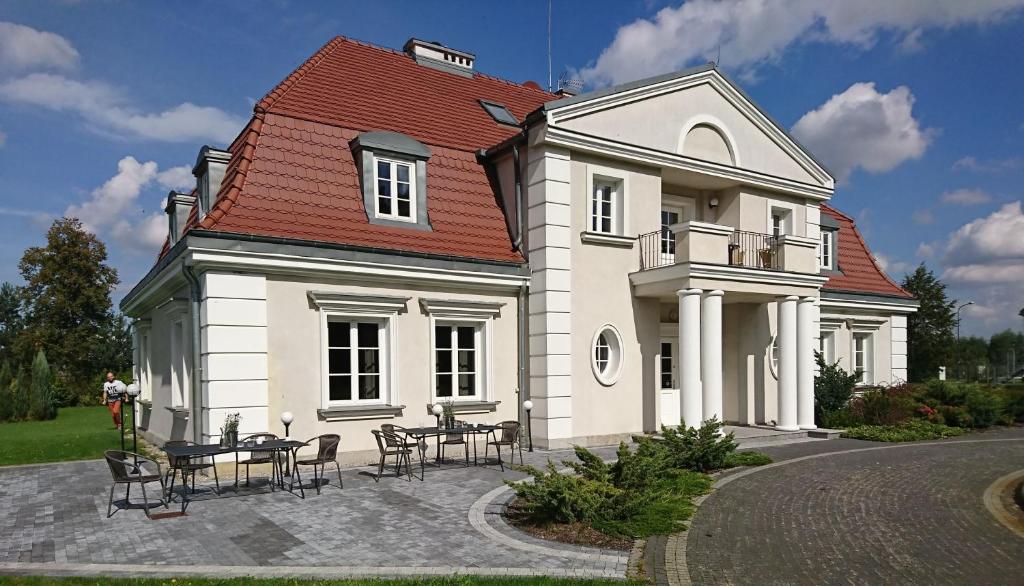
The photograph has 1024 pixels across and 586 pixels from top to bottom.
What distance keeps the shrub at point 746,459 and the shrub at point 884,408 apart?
6903mm

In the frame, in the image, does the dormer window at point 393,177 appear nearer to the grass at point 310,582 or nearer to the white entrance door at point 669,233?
the white entrance door at point 669,233

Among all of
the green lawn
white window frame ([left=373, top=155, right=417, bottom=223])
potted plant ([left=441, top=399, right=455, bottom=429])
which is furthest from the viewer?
the green lawn

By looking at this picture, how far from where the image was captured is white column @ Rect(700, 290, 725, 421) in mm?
13898

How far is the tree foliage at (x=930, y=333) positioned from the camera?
3316 cm

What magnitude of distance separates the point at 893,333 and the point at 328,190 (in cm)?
1839

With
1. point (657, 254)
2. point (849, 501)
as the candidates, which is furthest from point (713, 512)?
point (657, 254)

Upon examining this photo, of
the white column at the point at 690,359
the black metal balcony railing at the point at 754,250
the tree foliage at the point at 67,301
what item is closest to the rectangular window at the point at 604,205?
the white column at the point at 690,359

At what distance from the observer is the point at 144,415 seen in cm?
1798

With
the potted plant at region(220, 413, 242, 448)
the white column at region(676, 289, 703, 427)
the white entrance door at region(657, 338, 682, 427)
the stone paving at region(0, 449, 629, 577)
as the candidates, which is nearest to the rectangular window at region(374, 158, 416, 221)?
the potted plant at region(220, 413, 242, 448)

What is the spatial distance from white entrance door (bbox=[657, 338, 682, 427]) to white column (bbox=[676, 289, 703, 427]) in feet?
4.52

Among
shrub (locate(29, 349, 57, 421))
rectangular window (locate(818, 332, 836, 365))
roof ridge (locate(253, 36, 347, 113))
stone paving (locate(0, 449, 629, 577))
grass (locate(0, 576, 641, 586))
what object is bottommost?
shrub (locate(29, 349, 57, 421))

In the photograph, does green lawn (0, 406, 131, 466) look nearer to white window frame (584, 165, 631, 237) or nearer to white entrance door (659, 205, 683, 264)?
white window frame (584, 165, 631, 237)

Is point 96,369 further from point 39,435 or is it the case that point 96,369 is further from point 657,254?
point 657,254

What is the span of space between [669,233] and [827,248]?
7.50 metres
